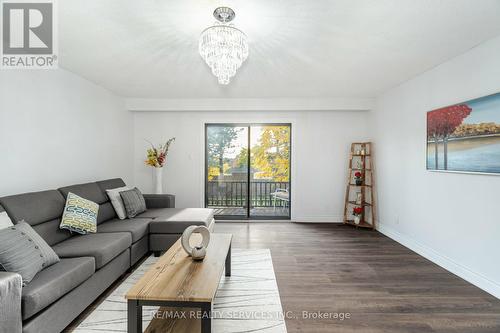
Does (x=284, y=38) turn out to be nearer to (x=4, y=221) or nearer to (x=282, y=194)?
(x=4, y=221)

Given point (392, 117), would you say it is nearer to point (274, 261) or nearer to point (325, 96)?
point (325, 96)

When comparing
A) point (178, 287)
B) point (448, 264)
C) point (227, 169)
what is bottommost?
point (448, 264)

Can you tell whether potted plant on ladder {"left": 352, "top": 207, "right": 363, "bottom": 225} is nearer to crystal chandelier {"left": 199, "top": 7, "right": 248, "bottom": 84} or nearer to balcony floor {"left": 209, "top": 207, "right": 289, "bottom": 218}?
balcony floor {"left": 209, "top": 207, "right": 289, "bottom": 218}

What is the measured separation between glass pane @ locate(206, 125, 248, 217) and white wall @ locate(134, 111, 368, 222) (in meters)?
0.20

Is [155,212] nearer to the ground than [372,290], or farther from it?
farther from it

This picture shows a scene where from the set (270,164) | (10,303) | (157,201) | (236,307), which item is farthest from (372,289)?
(157,201)

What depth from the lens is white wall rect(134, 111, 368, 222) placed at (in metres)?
5.20

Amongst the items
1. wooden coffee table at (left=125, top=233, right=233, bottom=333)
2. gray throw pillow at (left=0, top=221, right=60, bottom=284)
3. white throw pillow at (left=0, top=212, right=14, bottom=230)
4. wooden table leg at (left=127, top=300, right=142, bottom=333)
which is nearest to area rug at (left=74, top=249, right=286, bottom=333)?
wooden coffee table at (left=125, top=233, right=233, bottom=333)

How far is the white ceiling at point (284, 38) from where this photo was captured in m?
1.98

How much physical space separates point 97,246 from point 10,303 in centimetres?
92

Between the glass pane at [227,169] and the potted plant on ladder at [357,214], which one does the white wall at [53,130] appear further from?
the potted plant on ladder at [357,214]

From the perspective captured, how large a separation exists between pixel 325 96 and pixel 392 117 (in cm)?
123

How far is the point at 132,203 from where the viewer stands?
3.68 metres

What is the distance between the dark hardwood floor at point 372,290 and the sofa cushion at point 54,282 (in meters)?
0.41
